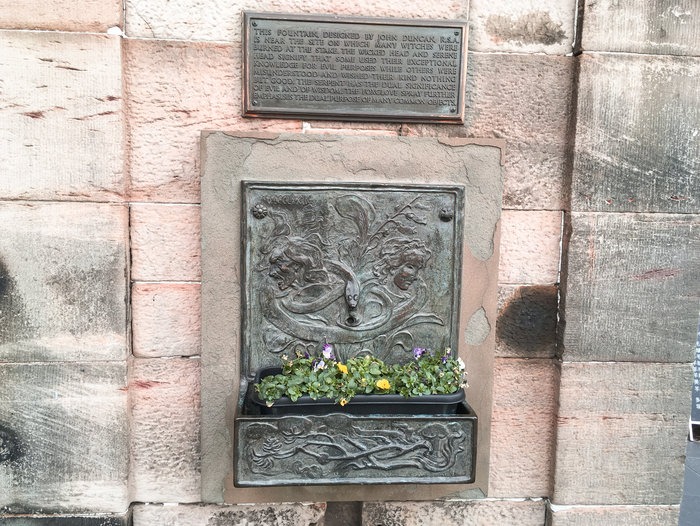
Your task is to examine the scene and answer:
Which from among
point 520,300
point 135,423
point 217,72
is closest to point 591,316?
point 520,300

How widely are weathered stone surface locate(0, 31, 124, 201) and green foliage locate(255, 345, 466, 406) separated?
3.99 feet

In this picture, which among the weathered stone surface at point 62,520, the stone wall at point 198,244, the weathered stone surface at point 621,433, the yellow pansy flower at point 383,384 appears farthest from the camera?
the weathered stone surface at point 621,433

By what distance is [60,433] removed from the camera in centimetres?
250

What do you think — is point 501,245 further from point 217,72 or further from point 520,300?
point 217,72

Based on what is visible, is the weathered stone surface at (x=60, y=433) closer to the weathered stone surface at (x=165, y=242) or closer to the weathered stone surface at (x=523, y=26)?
the weathered stone surface at (x=165, y=242)

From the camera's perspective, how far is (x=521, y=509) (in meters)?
2.78

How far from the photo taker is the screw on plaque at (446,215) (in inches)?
101

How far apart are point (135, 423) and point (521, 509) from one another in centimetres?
207

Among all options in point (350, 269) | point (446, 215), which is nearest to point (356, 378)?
point (350, 269)

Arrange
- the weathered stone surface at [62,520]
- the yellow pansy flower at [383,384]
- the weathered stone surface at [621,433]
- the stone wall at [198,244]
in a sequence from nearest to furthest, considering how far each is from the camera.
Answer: the yellow pansy flower at [383,384] < the stone wall at [198,244] < the weathered stone surface at [62,520] < the weathered stone surface at [621,433]

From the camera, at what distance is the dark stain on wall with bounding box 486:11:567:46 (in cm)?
254

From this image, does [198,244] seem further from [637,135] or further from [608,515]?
[608,515]

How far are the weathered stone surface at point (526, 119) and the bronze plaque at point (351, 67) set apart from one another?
0.11 meters

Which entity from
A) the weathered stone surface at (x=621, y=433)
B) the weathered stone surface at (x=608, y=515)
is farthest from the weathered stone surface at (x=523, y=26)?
the weathered stone surface at (x=608, y=515)
